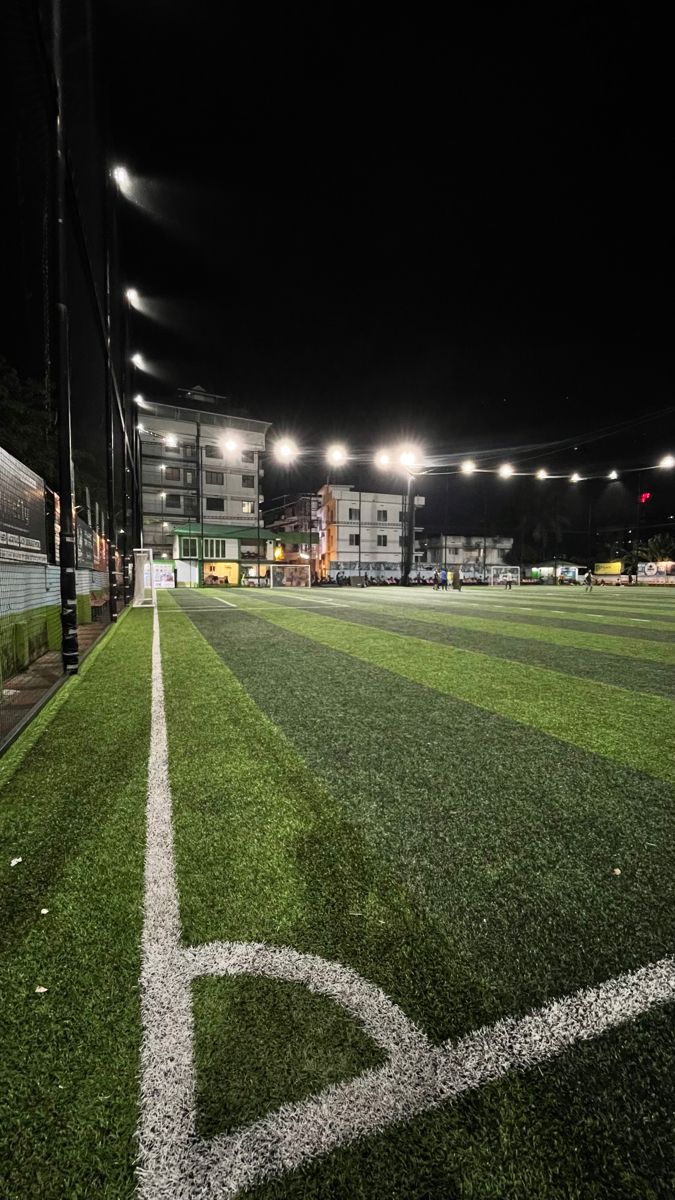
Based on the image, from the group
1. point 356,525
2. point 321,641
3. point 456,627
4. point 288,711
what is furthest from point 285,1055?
point 356,525

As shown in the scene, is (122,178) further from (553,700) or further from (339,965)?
(339,965)

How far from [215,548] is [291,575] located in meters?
7.24

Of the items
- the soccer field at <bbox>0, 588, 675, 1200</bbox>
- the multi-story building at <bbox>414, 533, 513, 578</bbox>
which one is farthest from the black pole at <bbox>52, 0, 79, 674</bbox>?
the multi-story building at <bbox>414, 533, 513, 578</bbox>

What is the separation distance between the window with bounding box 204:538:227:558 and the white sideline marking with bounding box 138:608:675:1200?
4291 cm

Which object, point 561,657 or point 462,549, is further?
point 462,549

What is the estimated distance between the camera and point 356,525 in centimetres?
5728

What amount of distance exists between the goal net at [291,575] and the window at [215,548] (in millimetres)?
5213

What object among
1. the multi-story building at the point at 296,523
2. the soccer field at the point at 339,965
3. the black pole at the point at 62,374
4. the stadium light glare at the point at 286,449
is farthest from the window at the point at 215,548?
the soccer field at the point at 339,965

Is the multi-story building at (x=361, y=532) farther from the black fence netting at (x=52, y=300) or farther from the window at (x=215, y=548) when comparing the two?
the black fence netting at (x=52, y=300)

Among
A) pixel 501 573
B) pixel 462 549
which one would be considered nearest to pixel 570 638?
pixel 501 573

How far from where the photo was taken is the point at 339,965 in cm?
152

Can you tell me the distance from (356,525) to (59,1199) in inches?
2252

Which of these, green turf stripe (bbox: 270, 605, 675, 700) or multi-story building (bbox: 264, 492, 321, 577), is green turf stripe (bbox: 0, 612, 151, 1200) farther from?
multi-story building (bbox: 264, 492, 321, 577)

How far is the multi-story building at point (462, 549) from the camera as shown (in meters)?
63.3
